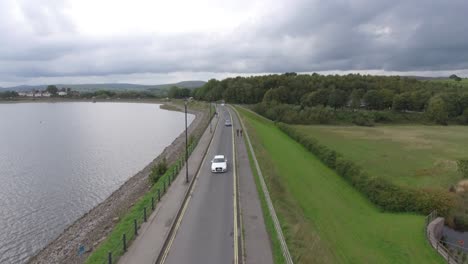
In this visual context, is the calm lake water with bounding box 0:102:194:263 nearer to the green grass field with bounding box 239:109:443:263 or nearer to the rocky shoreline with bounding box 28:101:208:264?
the rocky shoreline with bounding box 28:101:208:264

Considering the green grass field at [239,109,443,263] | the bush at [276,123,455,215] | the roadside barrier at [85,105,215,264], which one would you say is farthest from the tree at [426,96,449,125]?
the roadside barrier at [85,105,215,264]

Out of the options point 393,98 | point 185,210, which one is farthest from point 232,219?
point 393,98

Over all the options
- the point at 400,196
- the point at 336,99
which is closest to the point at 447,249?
the point at 400,196

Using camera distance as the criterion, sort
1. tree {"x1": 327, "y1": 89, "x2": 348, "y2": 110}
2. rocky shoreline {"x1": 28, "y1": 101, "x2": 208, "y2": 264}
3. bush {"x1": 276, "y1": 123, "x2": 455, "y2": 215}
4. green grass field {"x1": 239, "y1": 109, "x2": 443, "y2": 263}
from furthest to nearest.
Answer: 1. tree {"x1": 327, "y1": 89, "x2": 348, "y2": 110}
2. bush {"x1": 276, "y1": 123, "x2": 455, "y2": 215}
3. rocky shoreline {"x1": 28, "y1": 101, "x2": 208, "y2": 264}
4. green grass field {"x1": 239, "y1": 109, "x2": 443, "y2": 263}

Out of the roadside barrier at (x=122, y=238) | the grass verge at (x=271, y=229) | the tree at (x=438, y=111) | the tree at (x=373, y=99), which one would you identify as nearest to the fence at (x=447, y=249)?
the grass verge at (x=271, y=229)

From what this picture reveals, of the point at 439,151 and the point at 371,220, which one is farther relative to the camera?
the point at 439,151

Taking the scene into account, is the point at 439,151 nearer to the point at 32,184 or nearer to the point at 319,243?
the point at 319,243

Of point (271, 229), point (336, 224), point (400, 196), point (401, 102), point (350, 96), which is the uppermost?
point (350, 96)

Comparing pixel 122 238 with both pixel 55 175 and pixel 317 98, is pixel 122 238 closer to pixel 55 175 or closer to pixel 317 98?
pixel 55 175
